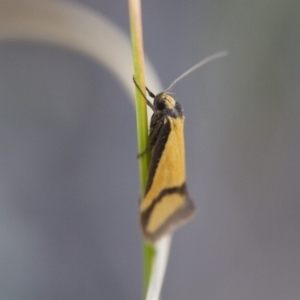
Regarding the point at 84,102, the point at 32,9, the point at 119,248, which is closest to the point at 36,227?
the point at 119,248

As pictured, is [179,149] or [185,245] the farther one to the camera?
[185,245]

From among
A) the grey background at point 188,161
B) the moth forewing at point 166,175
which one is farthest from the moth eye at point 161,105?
the grey background at point 188,161

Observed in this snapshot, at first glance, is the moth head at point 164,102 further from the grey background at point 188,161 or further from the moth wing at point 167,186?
the grey background at point 188,161

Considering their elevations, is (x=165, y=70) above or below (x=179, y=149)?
above

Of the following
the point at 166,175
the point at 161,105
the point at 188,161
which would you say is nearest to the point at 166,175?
the point at 166,175

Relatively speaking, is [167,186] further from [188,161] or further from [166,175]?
[188,161]

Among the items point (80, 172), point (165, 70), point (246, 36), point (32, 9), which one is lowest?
point (32, 9)

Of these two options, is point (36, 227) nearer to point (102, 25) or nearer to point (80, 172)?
point (80, 172)
